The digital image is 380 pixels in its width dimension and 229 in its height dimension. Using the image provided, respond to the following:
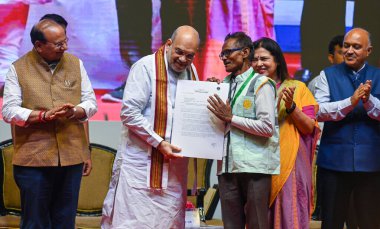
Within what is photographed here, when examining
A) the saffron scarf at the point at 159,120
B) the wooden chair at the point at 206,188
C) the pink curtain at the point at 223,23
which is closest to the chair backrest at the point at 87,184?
the wooden chair at the point at 206,188

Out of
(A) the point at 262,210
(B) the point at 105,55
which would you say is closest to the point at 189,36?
(A) the point at 262,210

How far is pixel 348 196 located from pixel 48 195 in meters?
1.64

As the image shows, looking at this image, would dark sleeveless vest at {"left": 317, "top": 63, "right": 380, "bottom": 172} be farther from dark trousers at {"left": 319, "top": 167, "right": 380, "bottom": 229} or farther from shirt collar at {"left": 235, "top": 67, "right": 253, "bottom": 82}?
shirt collar at {"left": 235, "top": 67, "right": 253, "bottom": 82}

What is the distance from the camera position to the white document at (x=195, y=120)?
3.08 metres

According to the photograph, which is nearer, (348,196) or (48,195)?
(48,195)

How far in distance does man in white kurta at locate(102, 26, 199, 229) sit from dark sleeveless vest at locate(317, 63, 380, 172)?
909mm

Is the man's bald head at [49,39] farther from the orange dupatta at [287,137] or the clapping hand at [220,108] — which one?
the orange dupatta at [287,137]

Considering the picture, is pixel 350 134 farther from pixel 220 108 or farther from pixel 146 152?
pixel 146 152

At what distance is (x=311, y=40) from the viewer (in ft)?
15.9

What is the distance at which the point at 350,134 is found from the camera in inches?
137

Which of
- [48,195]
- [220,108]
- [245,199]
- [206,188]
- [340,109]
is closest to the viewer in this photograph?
[220,108]

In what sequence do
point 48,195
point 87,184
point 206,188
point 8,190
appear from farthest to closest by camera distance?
point 206,188, point 87,184, point 8,190, point 48,195

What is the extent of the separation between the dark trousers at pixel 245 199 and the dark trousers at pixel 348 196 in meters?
0.52

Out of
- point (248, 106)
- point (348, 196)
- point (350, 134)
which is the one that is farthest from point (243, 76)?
point (348, 196)
